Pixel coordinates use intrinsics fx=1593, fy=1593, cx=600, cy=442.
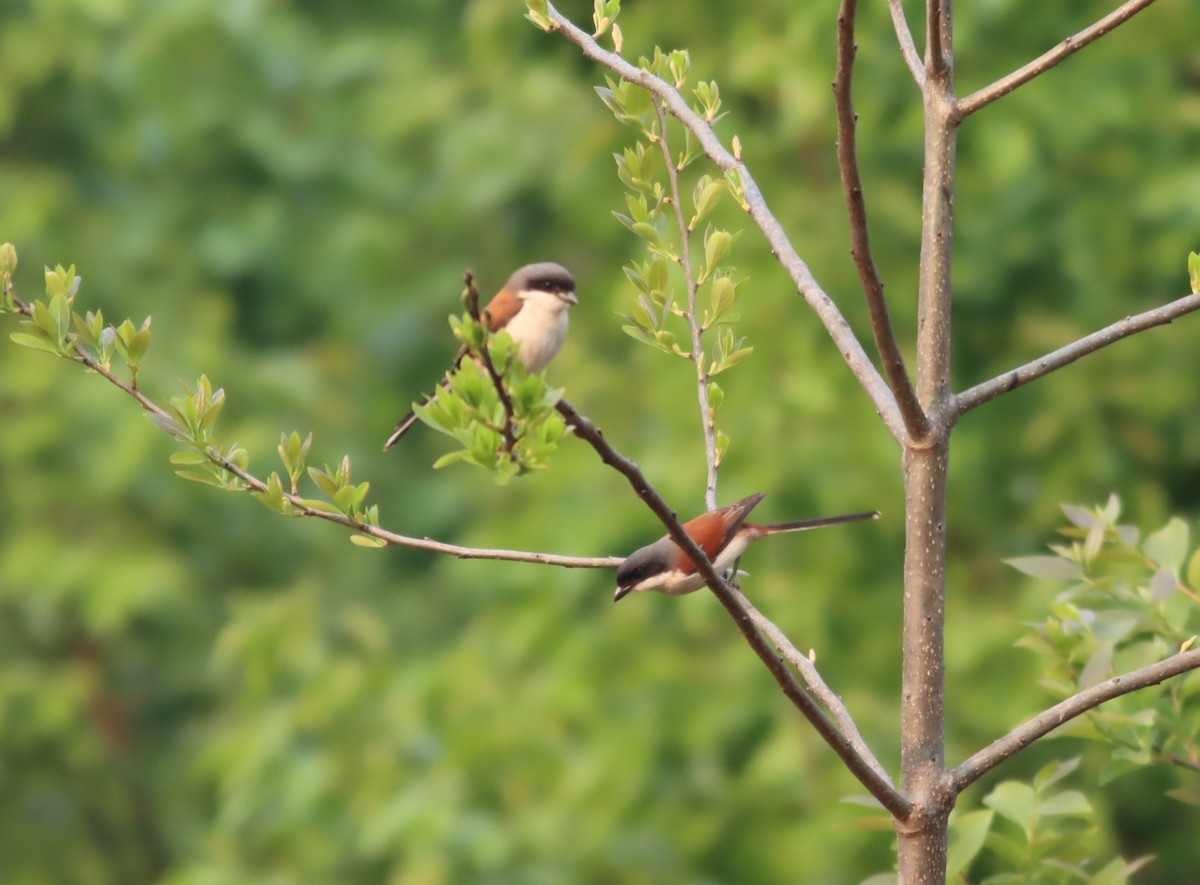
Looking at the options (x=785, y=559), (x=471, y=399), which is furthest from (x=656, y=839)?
(x=471, y=399)

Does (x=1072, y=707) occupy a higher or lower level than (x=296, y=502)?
lower

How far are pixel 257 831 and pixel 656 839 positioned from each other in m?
1.98

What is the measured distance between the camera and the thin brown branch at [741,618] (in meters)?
1.79

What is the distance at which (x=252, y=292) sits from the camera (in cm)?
1194

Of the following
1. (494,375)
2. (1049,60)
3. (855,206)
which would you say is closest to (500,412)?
(494,375)

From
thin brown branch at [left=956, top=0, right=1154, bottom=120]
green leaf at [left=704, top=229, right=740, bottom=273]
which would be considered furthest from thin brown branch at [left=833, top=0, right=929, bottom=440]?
green leaf at [left=704, top=229, right=740, bottom=273]

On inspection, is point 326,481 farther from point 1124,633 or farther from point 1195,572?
point 1195,572

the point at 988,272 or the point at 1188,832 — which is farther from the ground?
the point at 988,272

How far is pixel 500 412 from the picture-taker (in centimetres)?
178

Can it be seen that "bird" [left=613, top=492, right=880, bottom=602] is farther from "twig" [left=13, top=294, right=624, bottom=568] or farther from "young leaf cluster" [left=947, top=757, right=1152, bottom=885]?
"twig" [left=13, top=294, right=624, bottom=568]

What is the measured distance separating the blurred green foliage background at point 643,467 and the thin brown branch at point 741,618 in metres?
4.63

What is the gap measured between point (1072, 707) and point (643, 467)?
5.15m

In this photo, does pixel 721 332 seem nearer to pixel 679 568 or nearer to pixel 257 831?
pixel 679 568

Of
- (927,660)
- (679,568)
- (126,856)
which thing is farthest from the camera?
(126,856)
